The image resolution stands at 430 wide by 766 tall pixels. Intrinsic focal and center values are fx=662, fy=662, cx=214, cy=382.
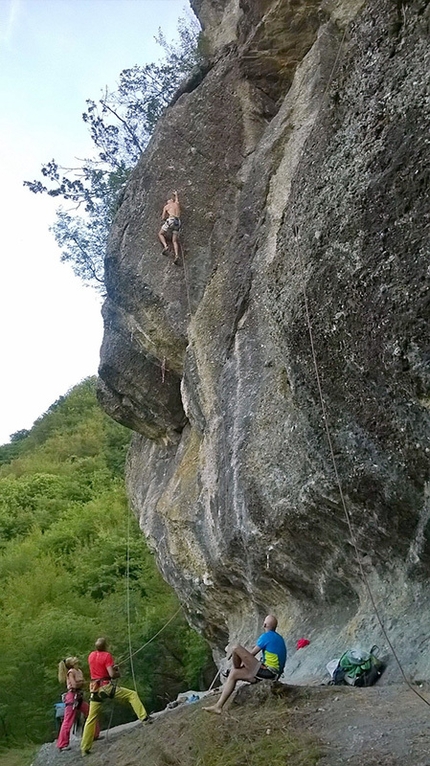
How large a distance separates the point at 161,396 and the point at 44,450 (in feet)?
123

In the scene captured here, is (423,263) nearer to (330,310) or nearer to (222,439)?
(330,310)

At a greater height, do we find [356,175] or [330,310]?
[356,175]

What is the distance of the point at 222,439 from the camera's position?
10.5 metres

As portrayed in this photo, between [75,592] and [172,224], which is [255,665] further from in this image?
[75,592]

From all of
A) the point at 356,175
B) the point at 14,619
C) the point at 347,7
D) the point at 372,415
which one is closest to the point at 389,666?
the point at 372,415

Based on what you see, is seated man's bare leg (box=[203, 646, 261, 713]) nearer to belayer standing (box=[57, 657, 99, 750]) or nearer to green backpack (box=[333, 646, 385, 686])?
green backpack (box=[333, 646, 385, 686])

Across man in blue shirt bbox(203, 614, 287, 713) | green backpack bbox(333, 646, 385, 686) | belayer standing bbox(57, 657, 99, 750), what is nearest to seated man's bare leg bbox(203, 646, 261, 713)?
man in blue shirt bbox(203, 614, 287, 713)

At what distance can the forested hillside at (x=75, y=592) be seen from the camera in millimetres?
17656

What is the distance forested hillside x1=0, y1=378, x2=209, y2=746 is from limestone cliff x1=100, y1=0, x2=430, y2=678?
222 inches

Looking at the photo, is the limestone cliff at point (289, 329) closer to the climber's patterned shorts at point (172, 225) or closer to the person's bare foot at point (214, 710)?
the climber's patterned shorts at point (172, 225)

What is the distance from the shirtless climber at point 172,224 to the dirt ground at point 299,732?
26.7 feet

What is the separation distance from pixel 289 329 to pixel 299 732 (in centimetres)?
416

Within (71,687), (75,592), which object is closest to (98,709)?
(71,687)

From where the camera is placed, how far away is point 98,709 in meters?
8.47
